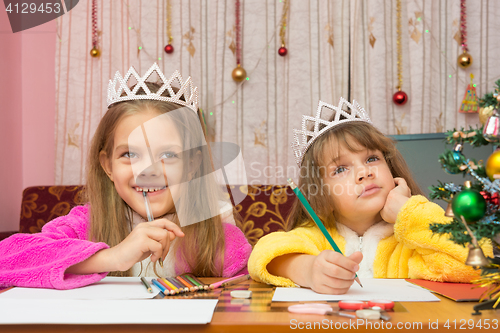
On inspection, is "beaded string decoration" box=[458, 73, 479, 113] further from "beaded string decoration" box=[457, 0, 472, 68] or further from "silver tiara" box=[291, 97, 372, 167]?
"silver tiara" box=[291, 97, 372, 167]

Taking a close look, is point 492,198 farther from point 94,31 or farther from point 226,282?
point 94,31

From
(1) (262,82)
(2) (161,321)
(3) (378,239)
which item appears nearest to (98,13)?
(1) (262,82)

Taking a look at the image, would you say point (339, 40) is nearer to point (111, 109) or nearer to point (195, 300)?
point (111, 109)

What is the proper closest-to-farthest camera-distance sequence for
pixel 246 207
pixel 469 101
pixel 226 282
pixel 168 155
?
1. pixel 226 282
2. pixel 168 155
3. pixel 246 207
4. pixel 469 101

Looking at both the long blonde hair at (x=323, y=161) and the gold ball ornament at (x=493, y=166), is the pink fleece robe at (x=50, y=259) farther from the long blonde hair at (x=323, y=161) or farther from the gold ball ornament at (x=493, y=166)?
the gold ball ornament at (x=493, y=166)

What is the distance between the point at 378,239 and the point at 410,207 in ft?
0.61

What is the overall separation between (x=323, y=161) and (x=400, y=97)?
3.42ft

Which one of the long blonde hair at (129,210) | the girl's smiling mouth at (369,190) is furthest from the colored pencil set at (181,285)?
the girl's smiling mouth at (369,190)

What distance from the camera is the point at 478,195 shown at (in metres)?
0.45

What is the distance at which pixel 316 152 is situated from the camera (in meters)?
1.02

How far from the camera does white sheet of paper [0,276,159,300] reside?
23.8 inches

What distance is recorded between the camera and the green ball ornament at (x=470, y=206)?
448mm

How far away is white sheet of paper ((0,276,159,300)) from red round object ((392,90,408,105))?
1514 millimetres

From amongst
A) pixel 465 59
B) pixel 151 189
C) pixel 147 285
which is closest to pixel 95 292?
pixel 147 285
